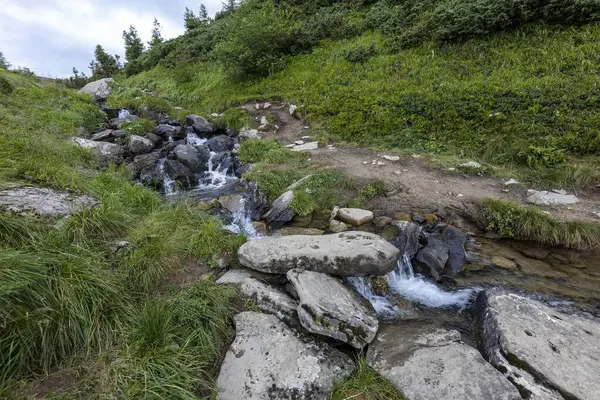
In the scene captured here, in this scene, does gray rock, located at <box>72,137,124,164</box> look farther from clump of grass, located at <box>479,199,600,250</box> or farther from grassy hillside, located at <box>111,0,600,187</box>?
clump of grass, located at <box>479,199,600,250</box>

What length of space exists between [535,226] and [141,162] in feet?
33.8

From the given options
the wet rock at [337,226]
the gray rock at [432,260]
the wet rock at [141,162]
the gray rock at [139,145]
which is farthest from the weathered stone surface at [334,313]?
the gray rock at [139,145]

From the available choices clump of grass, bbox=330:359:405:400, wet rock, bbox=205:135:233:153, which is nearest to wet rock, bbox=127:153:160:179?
wet rock, bbox=205:135:233:153

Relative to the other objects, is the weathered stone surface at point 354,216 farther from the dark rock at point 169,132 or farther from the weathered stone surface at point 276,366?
the dark rock at point 169,132

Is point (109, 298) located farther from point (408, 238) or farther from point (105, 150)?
point (105, 150)

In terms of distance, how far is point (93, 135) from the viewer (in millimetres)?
10961

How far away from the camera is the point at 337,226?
571 cm

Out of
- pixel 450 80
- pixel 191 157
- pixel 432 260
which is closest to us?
pixel 432 260

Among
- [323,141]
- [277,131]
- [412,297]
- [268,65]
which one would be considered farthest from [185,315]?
[268,65]

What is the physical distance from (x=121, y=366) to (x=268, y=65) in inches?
606

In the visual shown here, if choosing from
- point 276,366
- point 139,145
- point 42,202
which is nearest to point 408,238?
point 276,366

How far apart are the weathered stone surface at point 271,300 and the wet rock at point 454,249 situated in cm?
296

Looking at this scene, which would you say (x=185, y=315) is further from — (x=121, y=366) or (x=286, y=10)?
(x=286, y=10)

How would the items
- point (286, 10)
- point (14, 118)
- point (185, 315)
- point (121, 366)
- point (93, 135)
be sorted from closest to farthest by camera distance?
point (121, 366) → point (185, 315) → point (14, 118) → point (93, 135) → point (286, 10)
